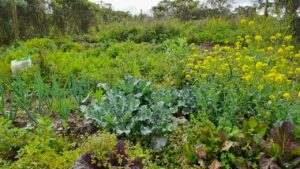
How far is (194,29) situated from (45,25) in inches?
262

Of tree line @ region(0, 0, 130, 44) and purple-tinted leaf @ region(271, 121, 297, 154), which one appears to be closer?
purple-tinted leaf @ region(271, 121, 297, 154)

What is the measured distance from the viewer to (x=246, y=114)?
3027 millimetres

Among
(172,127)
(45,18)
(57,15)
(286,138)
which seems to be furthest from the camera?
(57,15)

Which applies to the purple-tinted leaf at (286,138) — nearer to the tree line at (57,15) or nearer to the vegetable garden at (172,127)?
the vegetable garden at (172,127)

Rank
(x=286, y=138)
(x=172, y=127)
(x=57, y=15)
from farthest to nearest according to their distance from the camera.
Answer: (x=57, y=15), (x=172, y=127), (x=286, y=138)

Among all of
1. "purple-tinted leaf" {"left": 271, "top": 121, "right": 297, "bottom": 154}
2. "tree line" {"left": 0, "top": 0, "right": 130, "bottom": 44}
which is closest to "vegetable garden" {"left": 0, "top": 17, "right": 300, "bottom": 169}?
"purple-tinted leaf" {"left": 271, "top": 121, "right": 297, "bottom": 154}

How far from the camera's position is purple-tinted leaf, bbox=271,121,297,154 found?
239 cm

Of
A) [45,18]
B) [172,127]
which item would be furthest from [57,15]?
[172,127]

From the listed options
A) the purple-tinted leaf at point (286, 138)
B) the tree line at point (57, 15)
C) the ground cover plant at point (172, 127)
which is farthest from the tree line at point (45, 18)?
the purple-tinted leaf at point (286, 138)

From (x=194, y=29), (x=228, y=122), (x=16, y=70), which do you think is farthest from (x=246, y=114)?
(x=194, y=29)

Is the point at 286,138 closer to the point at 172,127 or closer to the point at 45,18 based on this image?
the point at 172,127

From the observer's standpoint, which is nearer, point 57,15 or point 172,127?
point 172,127

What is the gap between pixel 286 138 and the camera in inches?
94.7

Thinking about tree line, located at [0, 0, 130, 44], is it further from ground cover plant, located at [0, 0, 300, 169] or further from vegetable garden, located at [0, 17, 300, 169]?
ground cover plant, located at [0, 0, 300, 169]
